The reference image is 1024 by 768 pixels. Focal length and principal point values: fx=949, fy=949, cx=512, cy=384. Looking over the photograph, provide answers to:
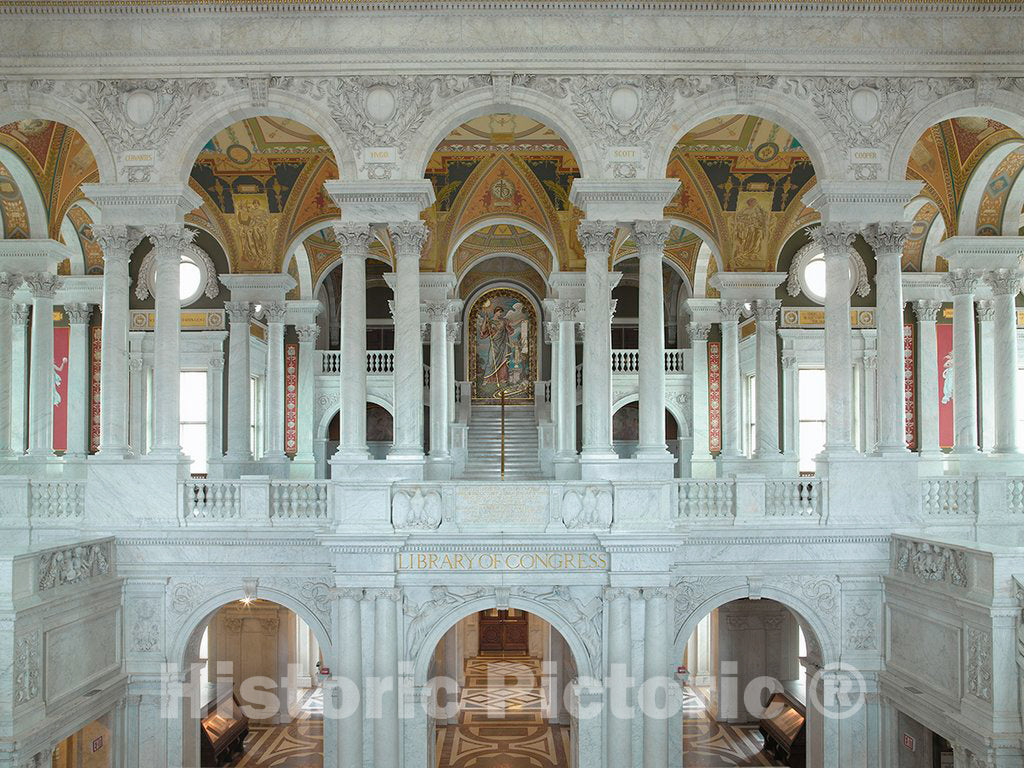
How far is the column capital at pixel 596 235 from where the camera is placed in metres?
12.9

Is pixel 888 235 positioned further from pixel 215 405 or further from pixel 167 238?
pixel 215 405

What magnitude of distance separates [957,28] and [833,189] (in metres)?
2.75

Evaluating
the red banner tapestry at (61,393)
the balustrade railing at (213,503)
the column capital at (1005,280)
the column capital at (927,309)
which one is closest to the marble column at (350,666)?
the balustrade railing at (213,503)

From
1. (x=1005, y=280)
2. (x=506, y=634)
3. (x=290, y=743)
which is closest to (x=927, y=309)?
(x=1005, y=280)

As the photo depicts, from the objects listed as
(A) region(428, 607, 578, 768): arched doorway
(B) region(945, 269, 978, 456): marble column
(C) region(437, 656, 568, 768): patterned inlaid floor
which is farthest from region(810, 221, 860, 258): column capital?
(C) region(437, 656, 568, 768): patterned inlaid floor

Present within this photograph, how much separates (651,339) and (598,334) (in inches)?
29.4

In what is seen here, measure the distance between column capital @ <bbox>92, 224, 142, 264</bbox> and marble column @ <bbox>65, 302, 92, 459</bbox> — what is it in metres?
3.63

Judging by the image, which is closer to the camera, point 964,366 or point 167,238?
point 167,238

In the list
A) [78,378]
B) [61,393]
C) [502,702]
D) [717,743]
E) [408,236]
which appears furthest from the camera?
[502,702]

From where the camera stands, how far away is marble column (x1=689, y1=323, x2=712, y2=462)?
2272cm

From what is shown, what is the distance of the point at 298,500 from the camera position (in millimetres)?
12828

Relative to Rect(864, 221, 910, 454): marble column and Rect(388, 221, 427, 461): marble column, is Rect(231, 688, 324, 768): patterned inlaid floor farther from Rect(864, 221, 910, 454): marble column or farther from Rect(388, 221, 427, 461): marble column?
Rect(864, 221, 910, 454): marble column

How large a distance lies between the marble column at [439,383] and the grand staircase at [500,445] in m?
3.21

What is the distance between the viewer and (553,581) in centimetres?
1236
